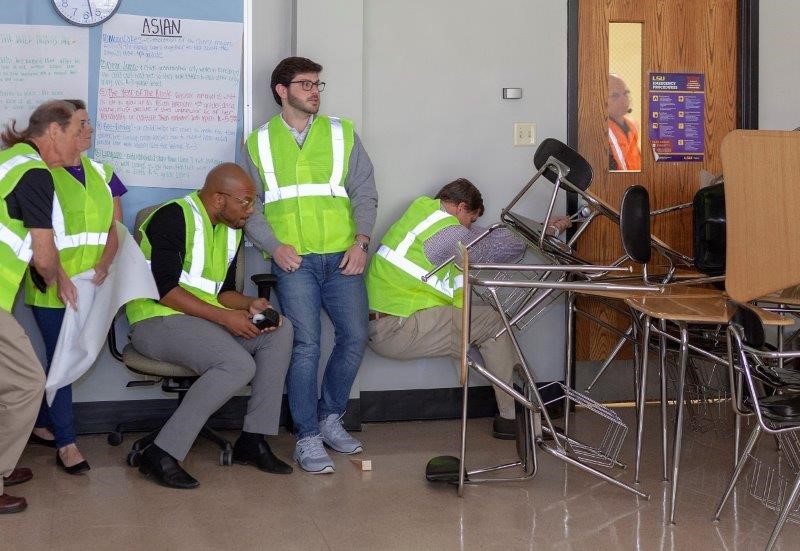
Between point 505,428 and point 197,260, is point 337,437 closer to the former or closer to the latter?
point 505,428

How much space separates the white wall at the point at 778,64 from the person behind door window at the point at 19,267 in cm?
372

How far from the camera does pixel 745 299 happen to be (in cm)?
318

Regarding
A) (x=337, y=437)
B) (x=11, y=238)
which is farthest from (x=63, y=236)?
(x=337, y=437)

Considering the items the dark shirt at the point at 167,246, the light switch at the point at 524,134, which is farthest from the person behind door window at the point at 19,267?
the light switch at the point at 524,134

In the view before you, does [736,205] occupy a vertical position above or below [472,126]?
below

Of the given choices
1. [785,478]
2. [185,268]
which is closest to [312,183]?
[185,268]

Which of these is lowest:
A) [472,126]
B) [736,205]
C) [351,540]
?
[351,540]

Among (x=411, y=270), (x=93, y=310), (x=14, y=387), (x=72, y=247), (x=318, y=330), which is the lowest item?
(x=14, y=387)

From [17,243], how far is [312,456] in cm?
143

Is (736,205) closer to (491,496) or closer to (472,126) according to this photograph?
(491,496)

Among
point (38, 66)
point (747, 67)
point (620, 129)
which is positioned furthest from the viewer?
point (747, 67)

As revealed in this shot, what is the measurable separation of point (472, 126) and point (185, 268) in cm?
170

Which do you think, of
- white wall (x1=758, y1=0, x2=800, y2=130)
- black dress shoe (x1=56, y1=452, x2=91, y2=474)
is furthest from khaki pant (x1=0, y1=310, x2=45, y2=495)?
white wall (x1=758, y1=0, x2=800, y2=130)

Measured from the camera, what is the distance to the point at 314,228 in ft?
14.3
